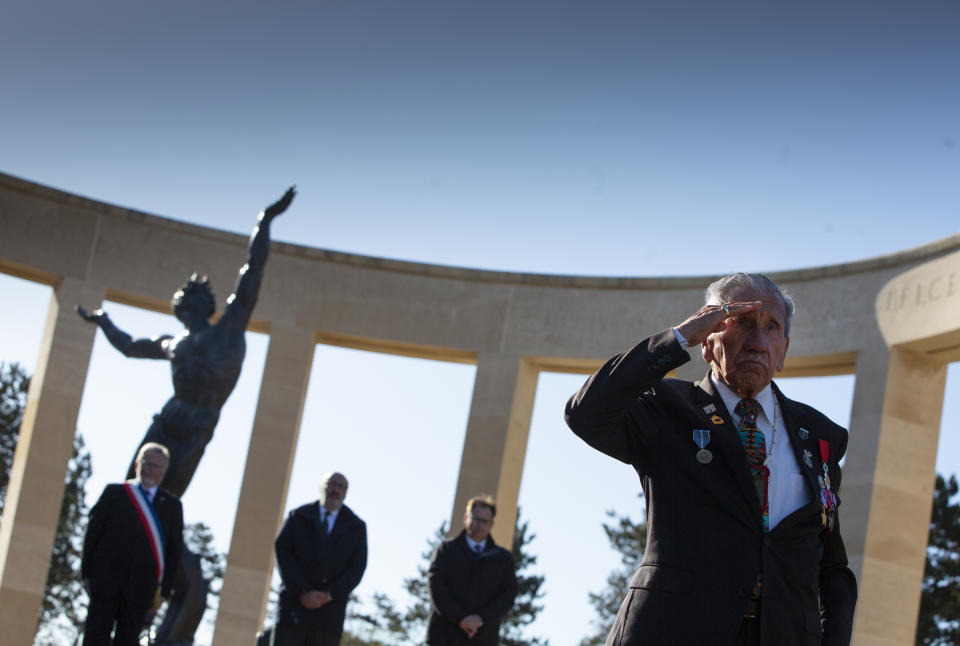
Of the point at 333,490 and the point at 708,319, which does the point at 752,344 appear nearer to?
the point at 708,319

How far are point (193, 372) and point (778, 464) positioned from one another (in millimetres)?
8702

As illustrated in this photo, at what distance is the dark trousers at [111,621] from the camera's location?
834 centimetres

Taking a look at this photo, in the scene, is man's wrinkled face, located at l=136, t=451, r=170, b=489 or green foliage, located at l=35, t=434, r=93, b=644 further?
green foliage, located at l=35, t=434, r=93, b=644

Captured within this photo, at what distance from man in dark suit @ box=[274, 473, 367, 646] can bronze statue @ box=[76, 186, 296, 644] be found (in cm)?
146

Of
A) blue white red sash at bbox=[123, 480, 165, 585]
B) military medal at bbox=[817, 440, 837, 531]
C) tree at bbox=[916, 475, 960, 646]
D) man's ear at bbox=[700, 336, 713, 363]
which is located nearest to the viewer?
military medal at bbox=[817, 440, 837, 531]

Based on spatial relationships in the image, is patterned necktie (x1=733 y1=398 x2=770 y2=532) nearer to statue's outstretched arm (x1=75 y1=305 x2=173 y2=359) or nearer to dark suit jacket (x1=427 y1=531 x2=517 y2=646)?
dark suit jacket (x1=427 y1=531 x2=517 y2=646)

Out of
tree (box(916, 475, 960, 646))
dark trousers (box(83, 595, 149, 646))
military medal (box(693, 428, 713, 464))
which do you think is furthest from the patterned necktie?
Result: tree (box(916, 475, 960, 646))

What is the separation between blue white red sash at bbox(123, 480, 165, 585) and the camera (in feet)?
28.7

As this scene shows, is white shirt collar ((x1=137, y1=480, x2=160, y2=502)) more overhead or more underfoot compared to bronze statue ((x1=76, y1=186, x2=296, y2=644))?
more underfoot

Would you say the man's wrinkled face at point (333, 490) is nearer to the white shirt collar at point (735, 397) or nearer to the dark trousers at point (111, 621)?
the dark trousers at point (111, 621)

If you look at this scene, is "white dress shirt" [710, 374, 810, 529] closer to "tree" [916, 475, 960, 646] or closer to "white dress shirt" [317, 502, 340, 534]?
"white dress shirt" [317, 502, 340, 534]

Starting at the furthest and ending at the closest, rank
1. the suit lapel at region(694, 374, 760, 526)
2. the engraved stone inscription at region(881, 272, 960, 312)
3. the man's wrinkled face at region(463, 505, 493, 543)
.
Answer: the engraved stone inscription at region(881, 272, 960, 312), the man's wrinkled face at region(463, 505, 493, 543), the suit lapel at region(694, 374, 760, 526)

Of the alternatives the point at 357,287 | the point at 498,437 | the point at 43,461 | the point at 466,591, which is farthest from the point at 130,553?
the point at 357,287

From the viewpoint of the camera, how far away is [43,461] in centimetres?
1686
